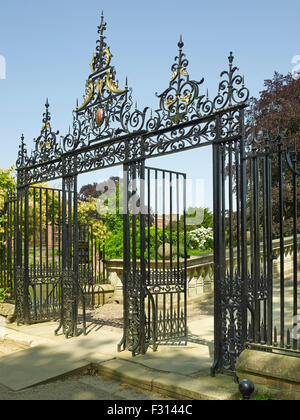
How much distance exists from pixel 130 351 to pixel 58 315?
11.7ft

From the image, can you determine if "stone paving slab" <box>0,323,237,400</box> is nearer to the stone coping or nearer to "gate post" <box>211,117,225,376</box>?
the stone coping

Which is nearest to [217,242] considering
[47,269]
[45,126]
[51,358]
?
[51,358]

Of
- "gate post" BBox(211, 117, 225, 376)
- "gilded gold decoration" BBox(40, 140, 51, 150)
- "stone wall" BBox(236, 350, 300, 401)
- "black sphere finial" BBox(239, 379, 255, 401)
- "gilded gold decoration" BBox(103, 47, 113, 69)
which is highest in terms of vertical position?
"gilded gold decoration" BBox(103, 47, 113, 69)

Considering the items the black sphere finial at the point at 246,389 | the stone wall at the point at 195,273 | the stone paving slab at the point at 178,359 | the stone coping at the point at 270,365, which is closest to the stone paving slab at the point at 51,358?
Result: the stone paving slab at the point at 178,359

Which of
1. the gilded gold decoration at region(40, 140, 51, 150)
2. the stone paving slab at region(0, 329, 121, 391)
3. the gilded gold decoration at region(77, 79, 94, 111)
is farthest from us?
the gilded gold decoration at region(40, 140, 51, 150)

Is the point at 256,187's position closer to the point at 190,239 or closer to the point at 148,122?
the point at 148,122

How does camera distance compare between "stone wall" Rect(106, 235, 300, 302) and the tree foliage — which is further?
the tree foliage

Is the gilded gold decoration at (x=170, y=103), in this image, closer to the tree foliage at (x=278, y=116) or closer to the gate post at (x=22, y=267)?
the gate post at (x=22, y=267)

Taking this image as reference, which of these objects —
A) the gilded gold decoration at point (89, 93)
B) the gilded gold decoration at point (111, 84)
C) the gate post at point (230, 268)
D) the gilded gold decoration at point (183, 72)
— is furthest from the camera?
the gilded gold decoration at point (89, 93)

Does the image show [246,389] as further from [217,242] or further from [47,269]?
Result: [47,269]

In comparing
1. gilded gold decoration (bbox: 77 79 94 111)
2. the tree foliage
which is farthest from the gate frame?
the tree foliage

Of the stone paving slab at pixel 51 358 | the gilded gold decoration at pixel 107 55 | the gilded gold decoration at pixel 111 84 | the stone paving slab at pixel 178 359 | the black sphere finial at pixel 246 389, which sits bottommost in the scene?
the stone paving slab at pixel 51 358

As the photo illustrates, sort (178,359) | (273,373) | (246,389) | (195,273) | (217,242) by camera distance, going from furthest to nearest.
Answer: (195,273) < (178,359) < (217,242) < (273,373) < (246,389)

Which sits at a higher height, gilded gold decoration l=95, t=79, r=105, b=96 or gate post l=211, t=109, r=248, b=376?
gilded gold decoration l=95, t=79, r=105, b=96
